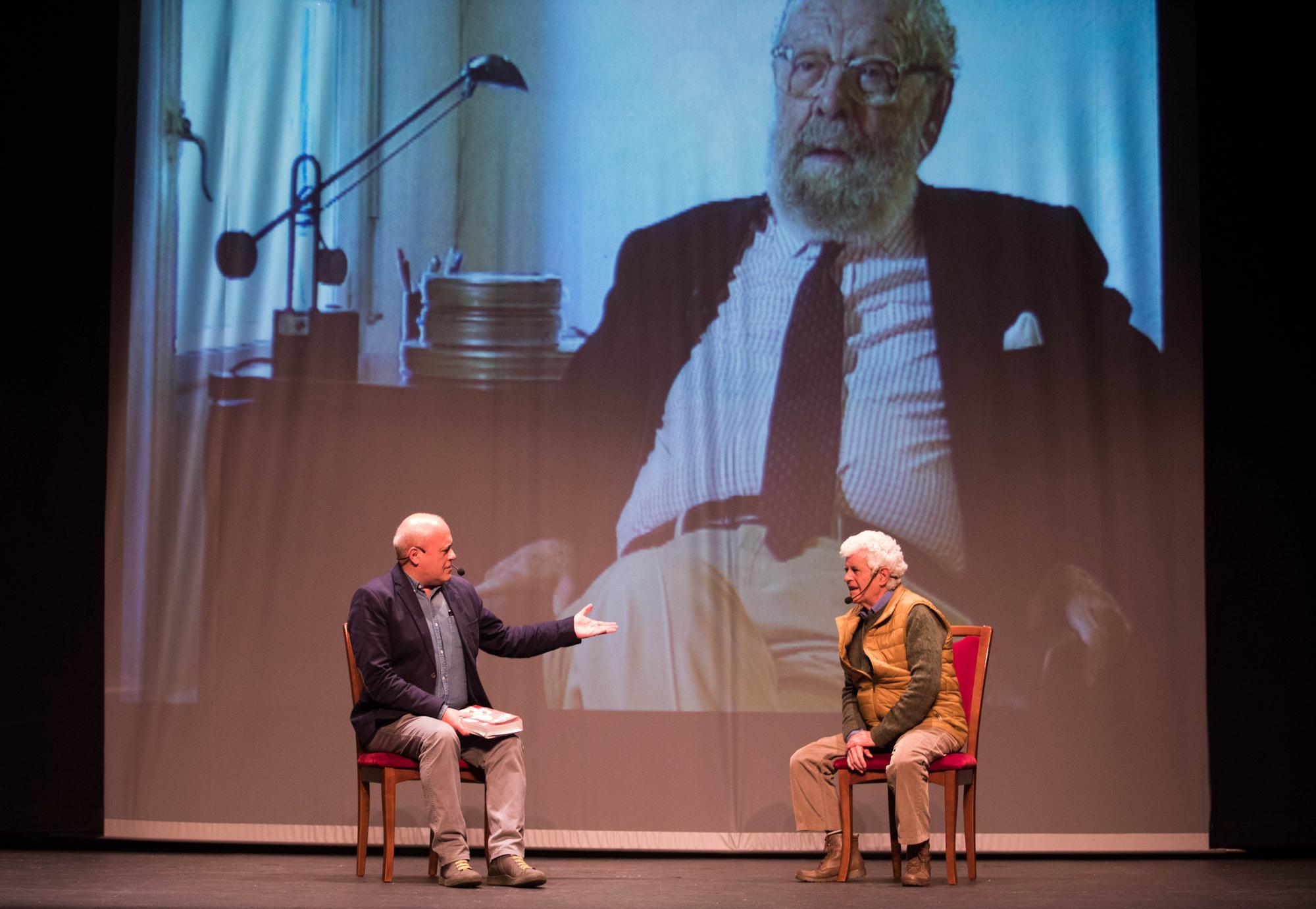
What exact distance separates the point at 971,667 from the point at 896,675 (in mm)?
277

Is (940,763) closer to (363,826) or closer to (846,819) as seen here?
(846,819)

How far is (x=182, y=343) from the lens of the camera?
489 centimetres

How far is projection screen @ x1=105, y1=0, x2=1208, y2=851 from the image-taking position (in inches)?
185

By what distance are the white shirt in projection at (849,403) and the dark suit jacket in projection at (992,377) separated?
51mm

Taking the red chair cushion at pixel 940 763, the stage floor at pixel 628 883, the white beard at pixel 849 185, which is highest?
the white beard at pixel 849 185

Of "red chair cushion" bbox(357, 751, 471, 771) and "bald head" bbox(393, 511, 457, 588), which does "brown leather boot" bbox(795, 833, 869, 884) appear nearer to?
"red chair cushion" bbox(357, 751, 471, 771)

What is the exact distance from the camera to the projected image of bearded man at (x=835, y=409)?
4723 mm

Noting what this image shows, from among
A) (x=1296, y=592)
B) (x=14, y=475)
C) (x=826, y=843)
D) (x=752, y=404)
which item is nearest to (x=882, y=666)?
(x=826, y=843)

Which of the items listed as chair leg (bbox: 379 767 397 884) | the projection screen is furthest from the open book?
the projection screen

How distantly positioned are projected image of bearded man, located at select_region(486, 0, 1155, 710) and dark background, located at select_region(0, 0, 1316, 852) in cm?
37

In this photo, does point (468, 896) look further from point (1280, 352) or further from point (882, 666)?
point (1280, 352)

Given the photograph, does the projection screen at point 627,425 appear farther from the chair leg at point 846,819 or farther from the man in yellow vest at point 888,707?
the chair leg at point 846,819

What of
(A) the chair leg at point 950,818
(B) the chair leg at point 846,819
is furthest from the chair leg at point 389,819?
(A) the chair leg at point 950,818

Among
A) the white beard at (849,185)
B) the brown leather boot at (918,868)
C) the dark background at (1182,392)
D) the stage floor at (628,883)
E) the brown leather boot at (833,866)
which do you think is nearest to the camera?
the stage floor at (628,883)
